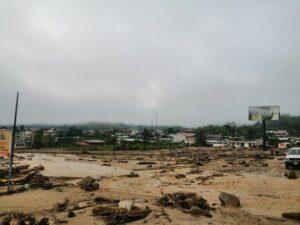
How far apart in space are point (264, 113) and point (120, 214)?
206 feet

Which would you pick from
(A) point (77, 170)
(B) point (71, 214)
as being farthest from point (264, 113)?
(B) point (71, 214)

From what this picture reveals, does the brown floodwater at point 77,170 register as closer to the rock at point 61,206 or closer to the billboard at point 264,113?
the rock at point 61,206

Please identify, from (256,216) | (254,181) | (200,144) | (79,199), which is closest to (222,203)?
(256,216)

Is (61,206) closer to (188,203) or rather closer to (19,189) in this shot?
(19,189)

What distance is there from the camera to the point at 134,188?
2109cm

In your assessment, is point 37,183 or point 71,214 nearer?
point 71,214

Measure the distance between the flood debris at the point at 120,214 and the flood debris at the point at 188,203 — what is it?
139 cm

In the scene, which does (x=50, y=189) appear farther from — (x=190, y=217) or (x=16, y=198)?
(x=190, y=217)

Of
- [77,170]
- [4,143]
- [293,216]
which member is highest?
[4,143]

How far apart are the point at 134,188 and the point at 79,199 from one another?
553 centimetres

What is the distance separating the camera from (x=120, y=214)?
39.6 ft

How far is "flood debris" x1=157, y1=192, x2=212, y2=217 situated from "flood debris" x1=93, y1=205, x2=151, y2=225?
4.55ft

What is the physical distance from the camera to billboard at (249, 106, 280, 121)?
68.8 m

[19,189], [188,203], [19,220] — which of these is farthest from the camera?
[19,189]
